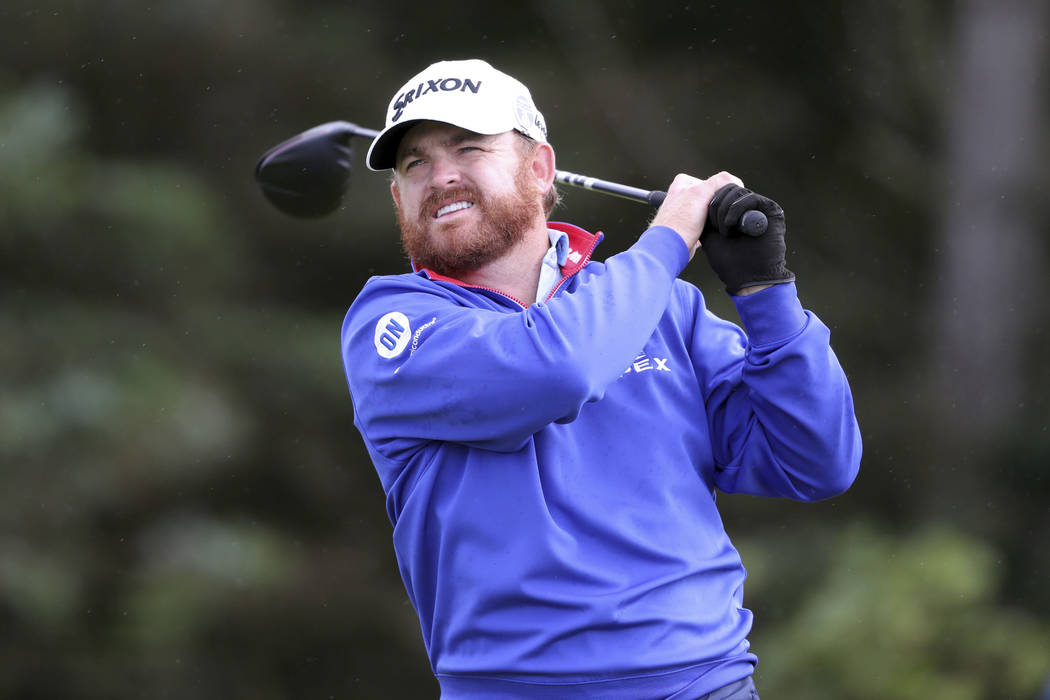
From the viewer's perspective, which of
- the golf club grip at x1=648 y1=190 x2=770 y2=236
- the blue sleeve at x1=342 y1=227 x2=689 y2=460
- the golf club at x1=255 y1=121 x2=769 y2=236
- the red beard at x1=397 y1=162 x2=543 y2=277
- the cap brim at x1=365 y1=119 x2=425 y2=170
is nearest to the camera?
the blue sleeve at x1=342 y1=227 x2=689 y2=460

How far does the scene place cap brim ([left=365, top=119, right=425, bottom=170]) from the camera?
270 cm

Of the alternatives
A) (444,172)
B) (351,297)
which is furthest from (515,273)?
(351,297)

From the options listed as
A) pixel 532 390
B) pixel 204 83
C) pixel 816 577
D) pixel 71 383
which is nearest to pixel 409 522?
pixel 532 390

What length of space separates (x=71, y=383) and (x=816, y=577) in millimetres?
4121

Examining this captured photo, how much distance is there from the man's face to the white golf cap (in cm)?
4

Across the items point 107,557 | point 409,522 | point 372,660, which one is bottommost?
point 372,660

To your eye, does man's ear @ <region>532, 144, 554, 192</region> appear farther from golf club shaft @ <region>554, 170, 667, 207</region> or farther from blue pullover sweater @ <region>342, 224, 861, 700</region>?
blue pullover sweater @ <region>342, 224, 861, 700</region>

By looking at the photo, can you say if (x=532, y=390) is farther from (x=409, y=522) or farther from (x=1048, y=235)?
(x=1048, y=235)

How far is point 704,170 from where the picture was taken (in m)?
8.17

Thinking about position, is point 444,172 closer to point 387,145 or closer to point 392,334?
point 387,145

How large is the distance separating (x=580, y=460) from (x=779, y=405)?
0.37m

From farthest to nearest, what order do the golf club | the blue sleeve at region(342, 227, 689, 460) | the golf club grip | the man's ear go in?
the golf club
the man's ear
the golf club grip
the blue sleeve at region(342, 227, 689, 460)

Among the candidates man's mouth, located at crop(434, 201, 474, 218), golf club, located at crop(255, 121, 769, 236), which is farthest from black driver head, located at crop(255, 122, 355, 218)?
man's mouth, located at crop(434, 201, 474, 218)

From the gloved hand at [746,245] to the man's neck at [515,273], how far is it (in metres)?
0.40
